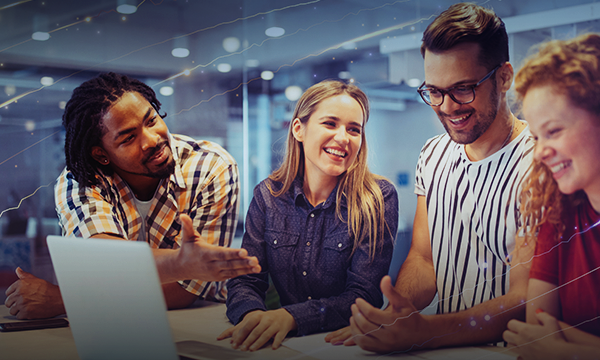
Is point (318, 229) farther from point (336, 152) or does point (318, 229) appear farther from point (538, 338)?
point (538, 338)

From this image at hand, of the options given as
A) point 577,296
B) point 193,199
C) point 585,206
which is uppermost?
point 193,199

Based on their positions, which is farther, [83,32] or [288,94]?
[83,32]

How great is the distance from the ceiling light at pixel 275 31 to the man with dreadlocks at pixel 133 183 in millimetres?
400

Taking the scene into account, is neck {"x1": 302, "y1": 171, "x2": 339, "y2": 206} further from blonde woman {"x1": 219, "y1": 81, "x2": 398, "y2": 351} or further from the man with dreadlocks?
the man with dreadlocks

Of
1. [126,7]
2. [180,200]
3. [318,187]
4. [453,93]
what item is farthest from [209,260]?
[126,7]

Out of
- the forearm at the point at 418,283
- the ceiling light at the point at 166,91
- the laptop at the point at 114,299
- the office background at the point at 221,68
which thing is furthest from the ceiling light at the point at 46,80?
the forearm at the point at 418,283

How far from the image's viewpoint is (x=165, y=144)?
143 cm

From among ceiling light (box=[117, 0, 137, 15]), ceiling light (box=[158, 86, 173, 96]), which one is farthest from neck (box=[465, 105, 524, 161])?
ceiling light (box=[117, 0, 137, 15])

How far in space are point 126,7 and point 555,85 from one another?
1413mm

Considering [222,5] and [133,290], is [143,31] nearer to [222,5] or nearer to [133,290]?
[222,5]

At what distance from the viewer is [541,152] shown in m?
0.96

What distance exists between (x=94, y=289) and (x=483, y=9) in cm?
104

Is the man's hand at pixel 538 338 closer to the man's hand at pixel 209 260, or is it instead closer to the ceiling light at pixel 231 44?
the man's hand at pixel 209 260

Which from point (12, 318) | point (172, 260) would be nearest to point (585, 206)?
point (172, 260)
